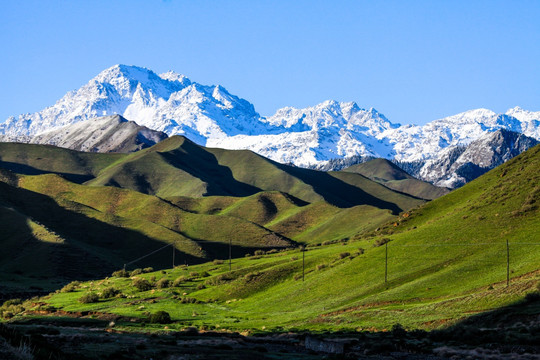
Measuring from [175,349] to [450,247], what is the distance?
50219 millimetres

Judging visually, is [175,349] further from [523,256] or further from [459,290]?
[523,256]

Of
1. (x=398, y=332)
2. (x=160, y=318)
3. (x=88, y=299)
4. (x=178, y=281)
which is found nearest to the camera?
(x=398, y=332)

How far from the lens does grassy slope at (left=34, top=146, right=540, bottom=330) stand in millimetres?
67062

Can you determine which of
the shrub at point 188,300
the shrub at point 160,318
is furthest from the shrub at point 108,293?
the shrub at point 160,318

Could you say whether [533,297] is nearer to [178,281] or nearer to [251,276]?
[251,276]

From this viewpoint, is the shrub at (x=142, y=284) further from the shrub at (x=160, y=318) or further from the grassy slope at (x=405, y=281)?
the shrub at (x=160, y=318)

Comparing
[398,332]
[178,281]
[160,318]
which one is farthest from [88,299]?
[398,332]

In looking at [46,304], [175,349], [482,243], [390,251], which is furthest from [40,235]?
[175,349]

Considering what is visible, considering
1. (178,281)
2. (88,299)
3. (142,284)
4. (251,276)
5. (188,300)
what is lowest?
(88,299)

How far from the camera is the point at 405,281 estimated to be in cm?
8169

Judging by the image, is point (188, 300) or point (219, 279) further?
point (219, 279)

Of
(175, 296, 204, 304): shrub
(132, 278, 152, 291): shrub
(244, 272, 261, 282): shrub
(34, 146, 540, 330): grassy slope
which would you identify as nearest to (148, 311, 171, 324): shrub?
(34, 146, 540, 330): grassy slope

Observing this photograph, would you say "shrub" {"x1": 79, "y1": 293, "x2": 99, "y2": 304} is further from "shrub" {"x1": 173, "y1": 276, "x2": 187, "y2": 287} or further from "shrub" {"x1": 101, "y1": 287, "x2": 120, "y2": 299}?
"shrub" {"x1": 173, "y1": 276, "x2": 187, "y2": 287}

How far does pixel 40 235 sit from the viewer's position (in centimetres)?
18962
